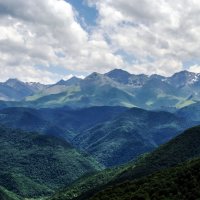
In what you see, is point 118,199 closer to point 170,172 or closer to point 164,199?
point 164,199

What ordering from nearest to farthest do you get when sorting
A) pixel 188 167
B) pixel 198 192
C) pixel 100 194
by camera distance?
pixel 198 192 < pixel 100 194 < pixel 188 167

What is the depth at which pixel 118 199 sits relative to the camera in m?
137

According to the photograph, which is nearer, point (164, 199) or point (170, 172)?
point (164, 199)

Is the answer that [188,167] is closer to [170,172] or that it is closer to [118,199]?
[170,172]

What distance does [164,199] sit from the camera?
134000mm

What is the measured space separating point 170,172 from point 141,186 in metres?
17.2

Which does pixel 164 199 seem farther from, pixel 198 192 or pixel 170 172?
pixel 170 172

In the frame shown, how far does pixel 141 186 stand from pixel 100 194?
1495 cm

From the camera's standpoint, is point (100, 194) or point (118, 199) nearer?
point (118, 199)

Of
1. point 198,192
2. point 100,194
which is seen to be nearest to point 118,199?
point 100,194

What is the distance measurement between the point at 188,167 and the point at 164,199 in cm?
2775

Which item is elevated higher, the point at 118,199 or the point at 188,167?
the point at 188,167

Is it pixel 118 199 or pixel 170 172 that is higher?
pixel 170 172

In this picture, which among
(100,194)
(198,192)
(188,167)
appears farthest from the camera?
(188,167)
